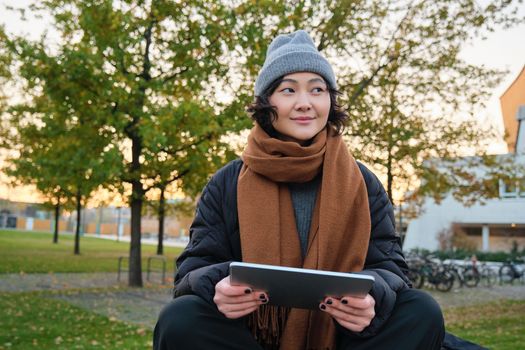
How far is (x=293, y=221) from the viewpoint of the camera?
2113 millimetres

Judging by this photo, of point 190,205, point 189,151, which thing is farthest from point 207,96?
point 190,205

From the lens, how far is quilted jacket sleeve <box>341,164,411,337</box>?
5.77 feet

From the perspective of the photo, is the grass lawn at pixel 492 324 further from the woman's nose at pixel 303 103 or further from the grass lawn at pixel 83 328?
the woman's nose at pixel 303 103

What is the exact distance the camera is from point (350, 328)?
1.75 metres

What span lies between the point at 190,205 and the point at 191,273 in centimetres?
2218

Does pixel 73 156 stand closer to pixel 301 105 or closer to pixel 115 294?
pixel 115 294

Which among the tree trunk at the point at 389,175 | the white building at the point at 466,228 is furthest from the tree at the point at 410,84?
the white building at the point at 466,228

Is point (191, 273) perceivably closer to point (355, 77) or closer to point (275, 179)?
point (275, 179)

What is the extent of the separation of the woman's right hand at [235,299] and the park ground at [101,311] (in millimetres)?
4655

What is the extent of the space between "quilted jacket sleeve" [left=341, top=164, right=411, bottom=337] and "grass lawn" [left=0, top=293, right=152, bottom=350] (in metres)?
4.58

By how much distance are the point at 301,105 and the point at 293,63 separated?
189 mm

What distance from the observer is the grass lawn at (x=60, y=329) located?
19.7 feet

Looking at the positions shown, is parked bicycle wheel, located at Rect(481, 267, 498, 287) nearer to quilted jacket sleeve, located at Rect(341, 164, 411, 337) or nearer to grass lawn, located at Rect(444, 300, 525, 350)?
grass lawn, located at Rect(444, 300, 525, 350)

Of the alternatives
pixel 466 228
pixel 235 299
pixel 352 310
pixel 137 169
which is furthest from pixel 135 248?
pixel 466 228
